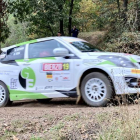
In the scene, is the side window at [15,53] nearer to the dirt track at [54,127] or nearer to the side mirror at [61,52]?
the side mirror at [61,52]

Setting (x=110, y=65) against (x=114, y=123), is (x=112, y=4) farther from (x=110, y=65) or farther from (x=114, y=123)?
(x=114, y=123)

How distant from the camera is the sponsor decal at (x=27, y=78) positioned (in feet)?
21.7

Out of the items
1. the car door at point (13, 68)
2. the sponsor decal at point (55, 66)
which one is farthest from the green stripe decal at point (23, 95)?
the sponsor decal at point (55, 66)

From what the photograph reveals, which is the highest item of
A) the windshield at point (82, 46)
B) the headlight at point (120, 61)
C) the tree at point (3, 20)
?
the tree at point (3, 20)

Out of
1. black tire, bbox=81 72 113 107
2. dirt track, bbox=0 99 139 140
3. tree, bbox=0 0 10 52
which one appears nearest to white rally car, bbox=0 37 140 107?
black tire, bbox=81 72 113 107

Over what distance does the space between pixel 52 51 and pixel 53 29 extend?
48.6 ft

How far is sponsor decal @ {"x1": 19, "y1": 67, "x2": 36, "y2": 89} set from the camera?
21.7ft

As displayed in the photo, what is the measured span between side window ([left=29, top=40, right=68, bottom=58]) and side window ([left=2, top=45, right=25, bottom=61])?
0.28 m

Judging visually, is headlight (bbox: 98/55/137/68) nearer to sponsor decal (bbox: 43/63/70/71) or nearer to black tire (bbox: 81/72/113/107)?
black tire (bbox: 81/72/113/107)

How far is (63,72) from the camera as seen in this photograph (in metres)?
6.24

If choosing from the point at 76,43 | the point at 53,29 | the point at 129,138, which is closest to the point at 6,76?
the point at 76,43

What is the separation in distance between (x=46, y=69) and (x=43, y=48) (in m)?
0.64

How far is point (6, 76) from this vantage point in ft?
22.8

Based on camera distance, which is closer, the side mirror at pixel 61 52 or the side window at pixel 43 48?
the side mirror at pixel 61 52
